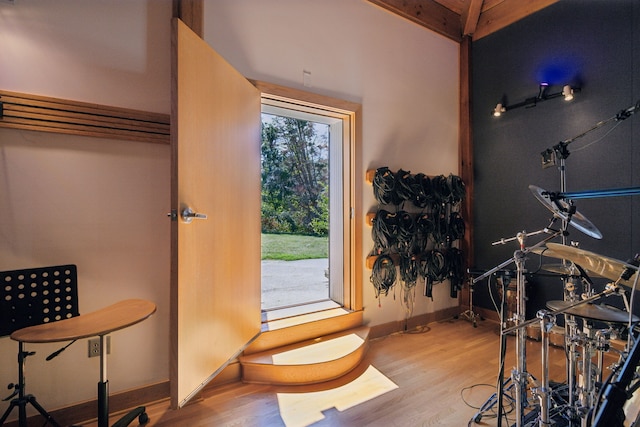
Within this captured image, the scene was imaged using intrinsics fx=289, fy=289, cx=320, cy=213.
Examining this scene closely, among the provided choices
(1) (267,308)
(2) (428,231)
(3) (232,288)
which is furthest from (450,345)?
(3) (232,288)

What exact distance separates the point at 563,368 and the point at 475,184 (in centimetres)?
204

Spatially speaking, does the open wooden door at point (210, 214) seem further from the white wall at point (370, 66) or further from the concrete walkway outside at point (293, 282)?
the concrete walkway outside at point (293, 282)

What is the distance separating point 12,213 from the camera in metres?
1.57

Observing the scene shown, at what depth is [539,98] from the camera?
2.97 m

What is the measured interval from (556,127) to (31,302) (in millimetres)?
4284

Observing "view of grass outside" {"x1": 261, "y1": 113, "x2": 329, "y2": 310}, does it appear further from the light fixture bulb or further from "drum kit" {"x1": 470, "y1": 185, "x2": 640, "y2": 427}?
the light fixture bulb

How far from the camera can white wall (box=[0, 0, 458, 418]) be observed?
1.58 m

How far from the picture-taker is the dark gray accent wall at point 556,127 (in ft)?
8.20

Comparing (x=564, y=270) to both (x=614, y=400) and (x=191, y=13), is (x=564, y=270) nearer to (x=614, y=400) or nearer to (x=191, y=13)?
(x=614, y=400)

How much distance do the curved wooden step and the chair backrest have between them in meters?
1.18

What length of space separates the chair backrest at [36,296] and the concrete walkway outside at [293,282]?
5.10 feet

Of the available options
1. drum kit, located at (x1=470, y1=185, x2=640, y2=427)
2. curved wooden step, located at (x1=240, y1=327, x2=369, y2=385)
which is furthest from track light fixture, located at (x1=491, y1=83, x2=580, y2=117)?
curved wooden step, located at (x1=240, y1=327, x2=369, y2=385)

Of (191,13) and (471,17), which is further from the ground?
(471,17)

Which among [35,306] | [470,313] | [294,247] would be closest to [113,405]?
[35,306]
